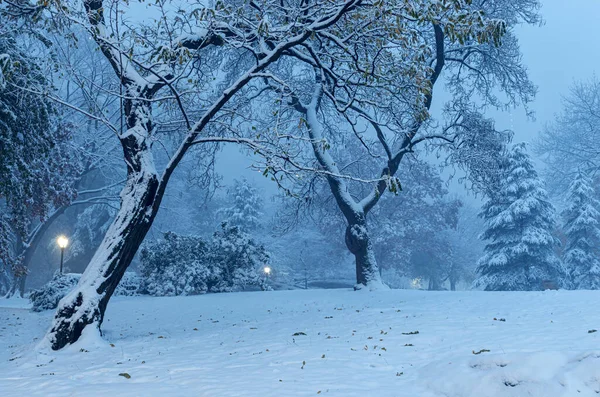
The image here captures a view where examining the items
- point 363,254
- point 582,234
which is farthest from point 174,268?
point 582,234

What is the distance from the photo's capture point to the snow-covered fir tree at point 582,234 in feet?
90.3

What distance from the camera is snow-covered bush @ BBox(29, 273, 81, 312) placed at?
1847 cm

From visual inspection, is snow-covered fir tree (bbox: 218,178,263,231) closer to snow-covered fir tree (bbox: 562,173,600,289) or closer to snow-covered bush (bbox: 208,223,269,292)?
snow-covered bush (bbox: 208,223,269,292)

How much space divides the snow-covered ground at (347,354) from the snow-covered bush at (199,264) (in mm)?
7903

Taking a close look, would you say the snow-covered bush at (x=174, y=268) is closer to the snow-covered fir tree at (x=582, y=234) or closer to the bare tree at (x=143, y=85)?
the bare tree at (x=143, y=85)

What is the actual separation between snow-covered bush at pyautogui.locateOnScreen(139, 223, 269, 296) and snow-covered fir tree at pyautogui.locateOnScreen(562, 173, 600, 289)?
18546mm

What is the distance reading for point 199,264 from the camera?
21250 mm

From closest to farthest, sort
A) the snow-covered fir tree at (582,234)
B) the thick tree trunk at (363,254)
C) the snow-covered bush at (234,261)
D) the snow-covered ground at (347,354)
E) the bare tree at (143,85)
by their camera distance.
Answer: the snow-covered ground at (347,354) → the bare tree at (143,85) → the thick tree trunk at (363,254) → the snow-covered bush at (234,261) → the snow-covered fir tree at (582,234)

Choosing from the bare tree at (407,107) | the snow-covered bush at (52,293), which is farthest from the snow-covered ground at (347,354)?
the snow-covered bush at (52,293)

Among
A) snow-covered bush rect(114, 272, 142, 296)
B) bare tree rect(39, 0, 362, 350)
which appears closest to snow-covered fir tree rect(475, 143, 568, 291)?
snow-covered bush rect(114, 272, 142, 296)

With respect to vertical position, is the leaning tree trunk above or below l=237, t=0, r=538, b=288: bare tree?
below

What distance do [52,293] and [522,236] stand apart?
78.2 ft

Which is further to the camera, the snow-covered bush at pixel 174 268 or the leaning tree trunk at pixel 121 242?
the snow-covered bush at pixel 174 268

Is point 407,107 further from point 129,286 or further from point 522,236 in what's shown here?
point 522,236
